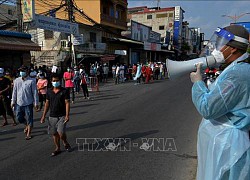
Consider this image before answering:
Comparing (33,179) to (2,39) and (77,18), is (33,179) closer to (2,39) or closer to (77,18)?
(2,39)

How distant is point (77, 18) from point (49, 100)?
90.4 feet

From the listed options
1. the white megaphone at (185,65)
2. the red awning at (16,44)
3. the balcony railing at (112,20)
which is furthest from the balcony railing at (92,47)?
the white megaphone at (185,65)

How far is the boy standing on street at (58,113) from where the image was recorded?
5188 mm

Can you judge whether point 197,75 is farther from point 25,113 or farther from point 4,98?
point 4,98

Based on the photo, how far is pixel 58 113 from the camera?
17.1 feet

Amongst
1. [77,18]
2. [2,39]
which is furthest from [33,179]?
[77,18]

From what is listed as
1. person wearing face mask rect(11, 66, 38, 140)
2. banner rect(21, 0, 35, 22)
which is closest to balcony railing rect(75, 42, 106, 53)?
banner rect(21, 0, 35, 22)

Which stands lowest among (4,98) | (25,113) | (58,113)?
(25,113)

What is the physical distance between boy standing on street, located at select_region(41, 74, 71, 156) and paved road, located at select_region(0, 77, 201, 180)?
31 cm

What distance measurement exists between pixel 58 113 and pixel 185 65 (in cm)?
369

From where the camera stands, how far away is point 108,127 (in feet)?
23.2

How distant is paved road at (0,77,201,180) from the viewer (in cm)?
423

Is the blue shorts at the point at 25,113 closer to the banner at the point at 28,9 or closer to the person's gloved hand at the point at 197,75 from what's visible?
the person's gloved hand at the point at 197,75

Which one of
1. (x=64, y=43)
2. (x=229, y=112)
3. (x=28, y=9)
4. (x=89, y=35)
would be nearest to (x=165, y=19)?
(x=89, y=35)
